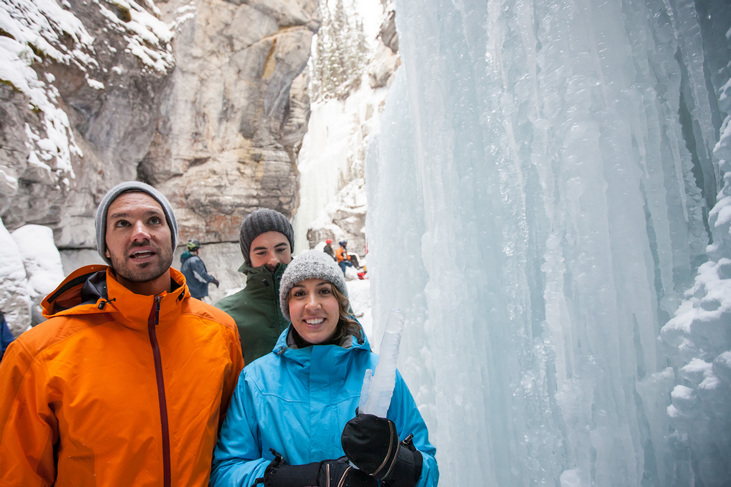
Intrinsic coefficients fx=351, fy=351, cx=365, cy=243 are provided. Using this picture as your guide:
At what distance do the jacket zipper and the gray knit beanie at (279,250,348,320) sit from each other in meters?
0.42

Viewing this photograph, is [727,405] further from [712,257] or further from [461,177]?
[461,177]

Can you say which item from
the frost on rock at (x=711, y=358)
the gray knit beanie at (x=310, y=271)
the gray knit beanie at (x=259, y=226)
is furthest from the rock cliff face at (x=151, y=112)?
the frost on rock at (x=711, y=358)

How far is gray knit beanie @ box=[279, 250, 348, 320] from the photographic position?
49.9 inches

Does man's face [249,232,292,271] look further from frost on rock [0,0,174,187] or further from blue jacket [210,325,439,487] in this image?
frost on rock [0,0,174,187]

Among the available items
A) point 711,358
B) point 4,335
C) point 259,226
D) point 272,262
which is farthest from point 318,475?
point 4,335

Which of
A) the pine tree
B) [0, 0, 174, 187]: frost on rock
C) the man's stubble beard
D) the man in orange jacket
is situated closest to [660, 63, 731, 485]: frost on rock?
the man in orange jacket

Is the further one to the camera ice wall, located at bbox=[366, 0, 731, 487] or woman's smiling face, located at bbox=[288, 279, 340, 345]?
ice wall, located at bbox=[366, 0, 731, 487]

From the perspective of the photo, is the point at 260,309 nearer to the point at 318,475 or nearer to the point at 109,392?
the point at 109,392

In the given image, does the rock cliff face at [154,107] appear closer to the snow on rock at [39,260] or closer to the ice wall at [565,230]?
the snow on rock at [39,260]

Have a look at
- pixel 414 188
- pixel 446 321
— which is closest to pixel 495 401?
pixel 446 321

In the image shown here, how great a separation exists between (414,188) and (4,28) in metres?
7.48

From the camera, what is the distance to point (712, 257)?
1.34 m

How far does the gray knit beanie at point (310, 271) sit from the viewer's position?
127cm

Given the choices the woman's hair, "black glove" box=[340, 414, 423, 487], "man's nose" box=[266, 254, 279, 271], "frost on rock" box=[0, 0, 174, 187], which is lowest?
"black glove" box=[340, 414, 423, 487]
